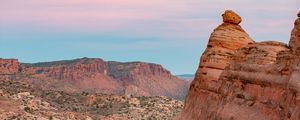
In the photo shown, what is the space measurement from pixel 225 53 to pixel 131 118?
5938 cm

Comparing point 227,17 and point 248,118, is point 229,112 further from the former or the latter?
point 227,17

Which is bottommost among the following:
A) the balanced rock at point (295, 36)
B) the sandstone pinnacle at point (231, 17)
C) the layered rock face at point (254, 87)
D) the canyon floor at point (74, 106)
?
the canyon floor at point (74, 106)

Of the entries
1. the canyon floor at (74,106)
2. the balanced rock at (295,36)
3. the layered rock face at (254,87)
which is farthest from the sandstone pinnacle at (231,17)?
the canyon floor at (74,106)

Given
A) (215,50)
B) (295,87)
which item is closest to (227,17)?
(215,50)

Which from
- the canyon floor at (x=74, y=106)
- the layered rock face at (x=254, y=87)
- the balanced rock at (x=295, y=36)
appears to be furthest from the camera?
the canyon floor at (x=74, y=106)

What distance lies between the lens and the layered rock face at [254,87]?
2230 cm

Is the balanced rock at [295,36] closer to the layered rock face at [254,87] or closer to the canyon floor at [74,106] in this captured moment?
the layered rock face at [254,87]

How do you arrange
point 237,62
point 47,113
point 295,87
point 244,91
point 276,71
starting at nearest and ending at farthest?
1. point 295,87
2. point 276,71
3. point 244,91
4. point 237,62
5. point 47,113

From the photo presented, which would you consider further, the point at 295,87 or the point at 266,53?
the point at 266,53

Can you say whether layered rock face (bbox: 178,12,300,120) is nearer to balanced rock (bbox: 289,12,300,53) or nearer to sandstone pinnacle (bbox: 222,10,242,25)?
balanced rock (bbox: 289,12,300,53)

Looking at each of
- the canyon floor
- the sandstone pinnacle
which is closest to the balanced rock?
the sandstone pinnacle

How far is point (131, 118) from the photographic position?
98.7 metres

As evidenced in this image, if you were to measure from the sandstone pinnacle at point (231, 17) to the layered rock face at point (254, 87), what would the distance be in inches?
12.2

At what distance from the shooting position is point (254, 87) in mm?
27297
